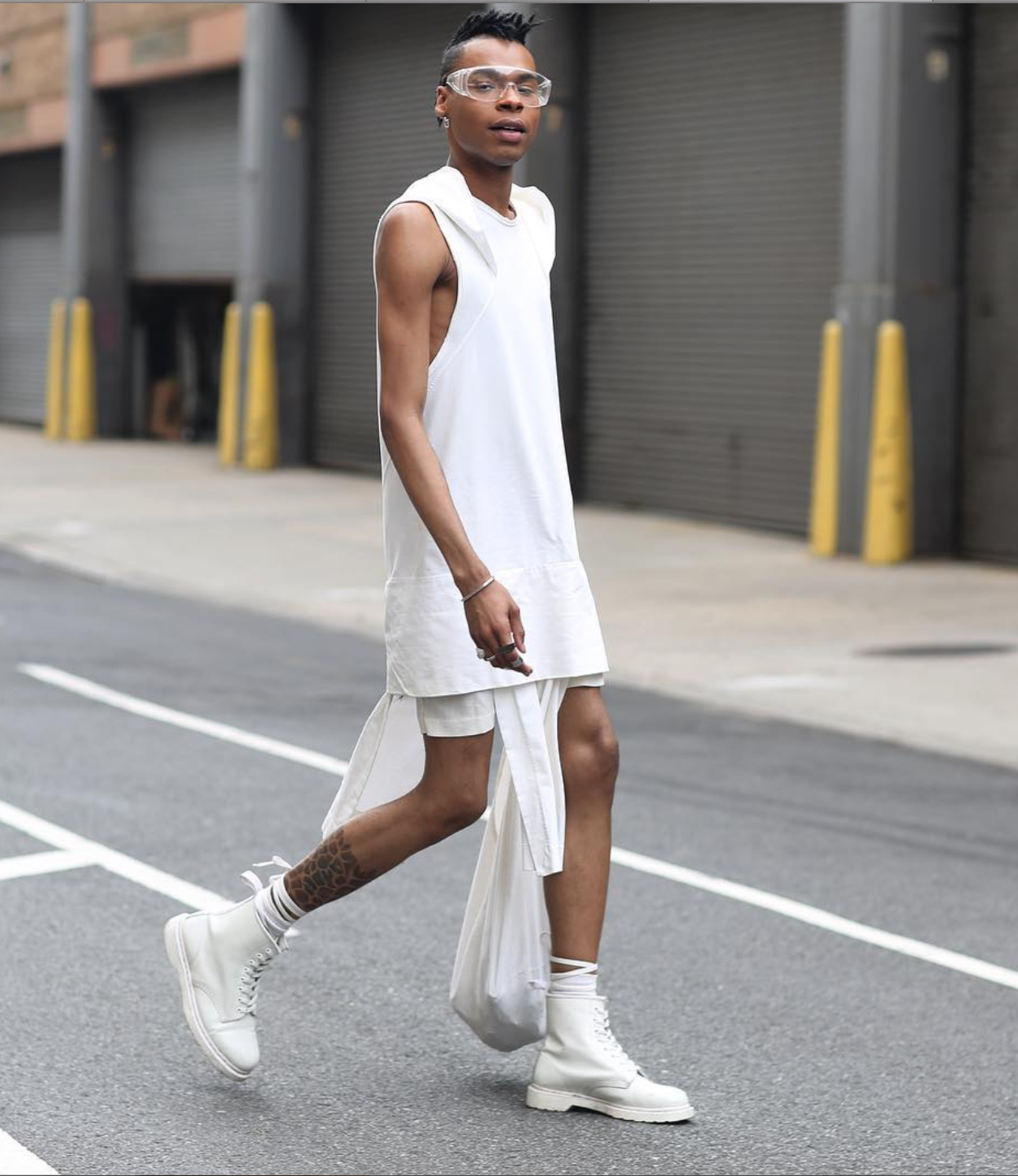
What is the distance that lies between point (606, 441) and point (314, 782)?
1167cm

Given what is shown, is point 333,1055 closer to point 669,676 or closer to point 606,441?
point 669,676

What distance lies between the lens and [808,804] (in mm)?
7660

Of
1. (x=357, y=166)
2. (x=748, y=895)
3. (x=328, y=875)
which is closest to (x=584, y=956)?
(x=328, y=875)

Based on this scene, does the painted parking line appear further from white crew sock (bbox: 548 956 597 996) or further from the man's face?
the man's face

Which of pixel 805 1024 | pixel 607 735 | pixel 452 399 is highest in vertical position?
pixel 452 399

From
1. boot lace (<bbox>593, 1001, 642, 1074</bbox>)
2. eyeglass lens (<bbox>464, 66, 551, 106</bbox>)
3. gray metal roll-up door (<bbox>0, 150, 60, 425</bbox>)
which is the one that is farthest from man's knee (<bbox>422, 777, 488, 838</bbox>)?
gray metal roll-up door (<bbox>0, 150, 60, 425</bbox>)

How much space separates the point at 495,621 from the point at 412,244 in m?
0.75

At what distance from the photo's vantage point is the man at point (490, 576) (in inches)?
165

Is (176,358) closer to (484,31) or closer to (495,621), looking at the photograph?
(484,31)

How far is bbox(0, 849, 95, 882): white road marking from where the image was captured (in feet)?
20.5

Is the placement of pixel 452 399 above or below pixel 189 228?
below

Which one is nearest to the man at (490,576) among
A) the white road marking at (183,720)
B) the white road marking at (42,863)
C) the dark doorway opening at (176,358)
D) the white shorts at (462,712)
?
the white shorts at (462,712)

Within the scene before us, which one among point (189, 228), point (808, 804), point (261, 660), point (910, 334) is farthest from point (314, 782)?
point (189, 228)

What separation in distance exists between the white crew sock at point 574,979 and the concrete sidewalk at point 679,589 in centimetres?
63
